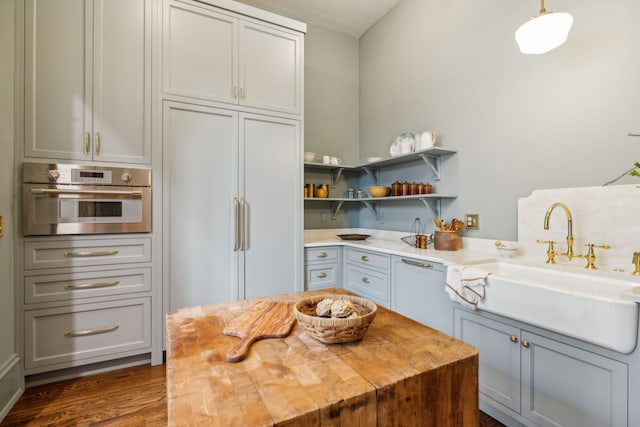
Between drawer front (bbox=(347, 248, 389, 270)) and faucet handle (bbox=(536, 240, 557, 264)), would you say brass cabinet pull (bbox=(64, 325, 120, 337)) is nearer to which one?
drawer front (bbox=(347, 248, 389, 270))

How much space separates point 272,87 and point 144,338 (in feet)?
7.64

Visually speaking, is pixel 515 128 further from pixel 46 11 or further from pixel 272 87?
pixel 46 11

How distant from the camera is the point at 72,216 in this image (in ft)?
6.63

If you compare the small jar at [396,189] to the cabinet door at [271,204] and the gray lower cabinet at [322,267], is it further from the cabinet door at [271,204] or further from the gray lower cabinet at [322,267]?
the cabinet door at [271,204]

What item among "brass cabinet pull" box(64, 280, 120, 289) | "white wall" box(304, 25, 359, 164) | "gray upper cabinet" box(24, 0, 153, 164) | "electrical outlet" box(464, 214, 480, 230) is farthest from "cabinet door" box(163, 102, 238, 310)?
"electrical outlet" box(464, 214, 480, 230)

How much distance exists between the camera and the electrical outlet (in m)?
2.37

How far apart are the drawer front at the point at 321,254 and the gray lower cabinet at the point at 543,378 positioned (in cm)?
144

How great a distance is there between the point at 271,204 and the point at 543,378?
2.15 metres

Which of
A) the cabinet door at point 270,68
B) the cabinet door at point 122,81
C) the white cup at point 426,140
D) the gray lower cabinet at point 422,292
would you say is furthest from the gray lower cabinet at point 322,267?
the cabinet door at point 122,81

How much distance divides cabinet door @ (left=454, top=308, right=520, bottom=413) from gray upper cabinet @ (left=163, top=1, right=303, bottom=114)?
228 cm

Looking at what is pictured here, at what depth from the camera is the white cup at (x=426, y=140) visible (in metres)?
2.58

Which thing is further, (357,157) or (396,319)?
(357,157)

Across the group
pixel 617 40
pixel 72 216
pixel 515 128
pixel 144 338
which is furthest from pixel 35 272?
pixel 617 40

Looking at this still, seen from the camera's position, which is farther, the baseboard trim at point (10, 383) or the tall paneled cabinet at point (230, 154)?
the tall paneled cabinet at point (230, 154)
